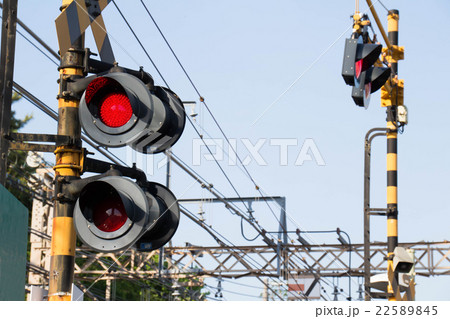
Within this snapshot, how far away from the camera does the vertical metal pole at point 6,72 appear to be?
616 centimetres

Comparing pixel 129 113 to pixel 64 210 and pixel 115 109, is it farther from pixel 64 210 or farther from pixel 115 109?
pixel 64 210

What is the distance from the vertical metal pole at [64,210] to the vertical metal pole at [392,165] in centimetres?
978

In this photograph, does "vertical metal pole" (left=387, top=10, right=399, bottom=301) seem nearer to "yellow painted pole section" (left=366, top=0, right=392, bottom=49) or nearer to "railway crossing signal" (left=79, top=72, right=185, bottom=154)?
"yellow painted pole section" (left=366, top=0, right=392, bottom=49)

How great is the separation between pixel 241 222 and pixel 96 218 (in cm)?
2213

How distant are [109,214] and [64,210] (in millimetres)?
395

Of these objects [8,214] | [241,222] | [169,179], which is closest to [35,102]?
[8,214]

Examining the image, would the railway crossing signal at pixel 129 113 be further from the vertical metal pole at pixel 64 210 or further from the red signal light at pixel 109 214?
the red signal light at pixel 109 214

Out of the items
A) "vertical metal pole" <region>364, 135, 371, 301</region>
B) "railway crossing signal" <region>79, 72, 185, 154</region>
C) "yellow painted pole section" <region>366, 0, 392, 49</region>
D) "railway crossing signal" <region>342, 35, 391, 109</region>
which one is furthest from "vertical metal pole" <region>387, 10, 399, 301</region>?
"railway crossing signal" <region>79, 72, 185, 154</region>

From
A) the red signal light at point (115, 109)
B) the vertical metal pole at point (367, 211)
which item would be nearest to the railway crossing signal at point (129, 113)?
the red signal light at point (115, 109)

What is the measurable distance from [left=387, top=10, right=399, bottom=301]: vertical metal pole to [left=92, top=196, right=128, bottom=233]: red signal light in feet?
32.4

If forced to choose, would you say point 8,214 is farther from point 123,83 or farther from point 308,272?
Result: point 308,272

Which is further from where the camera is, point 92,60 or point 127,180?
point 92,60

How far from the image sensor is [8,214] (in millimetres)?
6086
